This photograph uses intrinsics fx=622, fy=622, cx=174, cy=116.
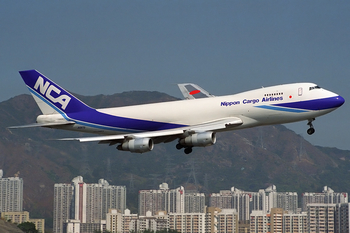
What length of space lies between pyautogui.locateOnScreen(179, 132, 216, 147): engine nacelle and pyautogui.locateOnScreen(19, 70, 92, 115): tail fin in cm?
1425

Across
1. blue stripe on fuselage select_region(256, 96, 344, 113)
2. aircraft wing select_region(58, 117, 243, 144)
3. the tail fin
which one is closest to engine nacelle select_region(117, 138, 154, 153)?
aircraft wing select_region(58, 117, 243, 144)

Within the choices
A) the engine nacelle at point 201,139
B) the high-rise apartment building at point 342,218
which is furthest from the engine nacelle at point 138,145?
the high-rise apartment building at point 342,218

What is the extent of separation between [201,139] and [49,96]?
19.6 metres

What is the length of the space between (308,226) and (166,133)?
148 meters

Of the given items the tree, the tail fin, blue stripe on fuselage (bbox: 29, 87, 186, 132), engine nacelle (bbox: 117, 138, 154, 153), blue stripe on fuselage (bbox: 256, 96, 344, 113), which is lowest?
the tree

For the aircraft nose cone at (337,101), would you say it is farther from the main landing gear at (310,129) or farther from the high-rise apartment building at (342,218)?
the high-rise apartment building at (342,218)

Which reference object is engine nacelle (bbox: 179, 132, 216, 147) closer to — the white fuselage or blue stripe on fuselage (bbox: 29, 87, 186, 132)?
the white fuselage

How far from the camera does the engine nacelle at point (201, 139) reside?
186ft

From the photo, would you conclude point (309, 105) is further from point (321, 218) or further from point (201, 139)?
point (321, 218)

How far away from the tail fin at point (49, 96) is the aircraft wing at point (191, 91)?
11.8 metres

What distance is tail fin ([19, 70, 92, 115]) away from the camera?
6656 centimetres

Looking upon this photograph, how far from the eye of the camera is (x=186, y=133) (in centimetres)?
5822

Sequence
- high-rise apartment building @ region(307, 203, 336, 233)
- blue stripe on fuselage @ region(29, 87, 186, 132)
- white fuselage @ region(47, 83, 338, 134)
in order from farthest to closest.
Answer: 1. high-rise apartment building @ region(307, 203, 336, 233)
2. blue stripe on fuselage @ region(29, 87, 186, 132)
3. white fuselage @ region(47, 83, 338, 134)

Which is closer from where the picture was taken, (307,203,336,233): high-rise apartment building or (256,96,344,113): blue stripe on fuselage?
(256,96,344,113): blue stripe on fuselage
